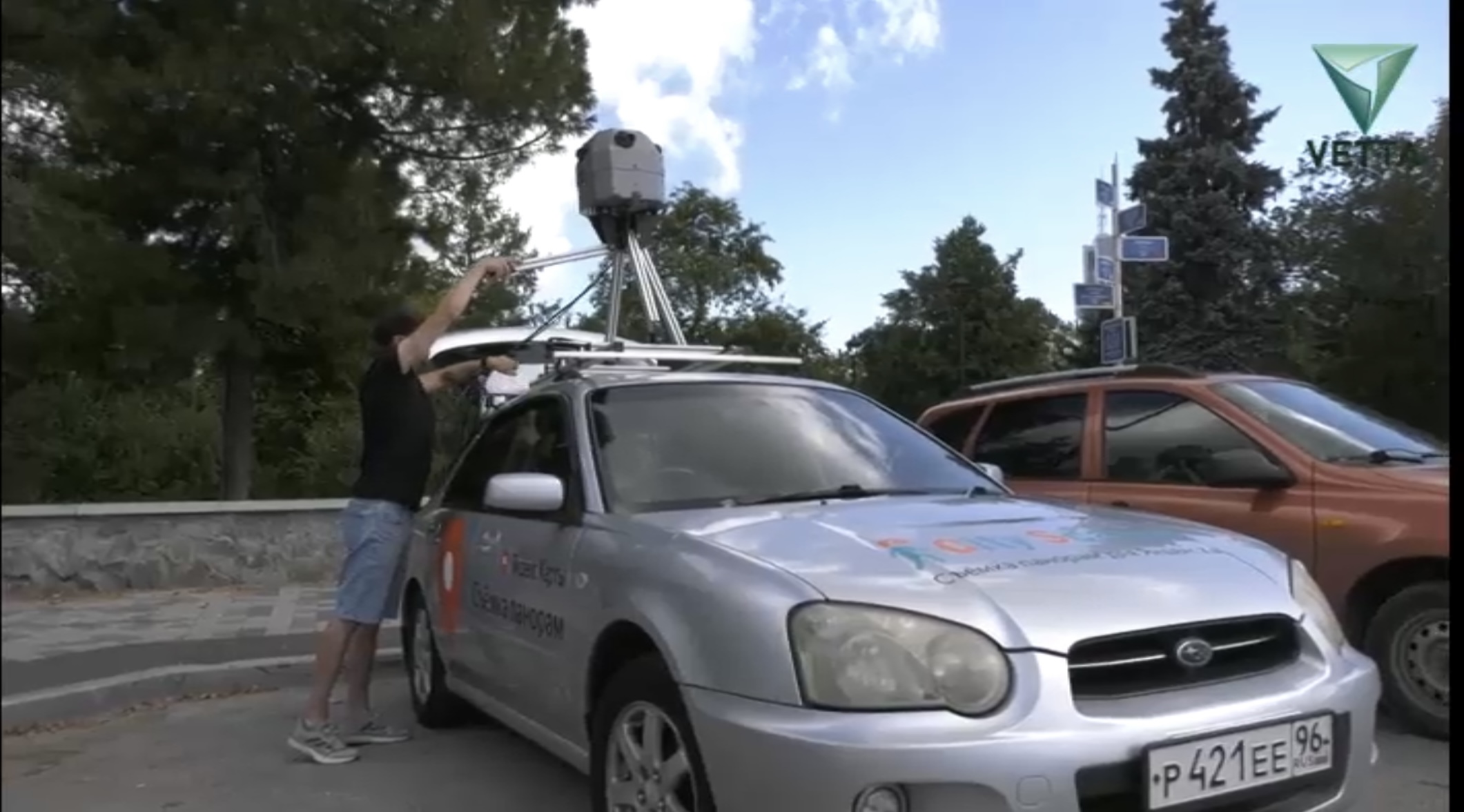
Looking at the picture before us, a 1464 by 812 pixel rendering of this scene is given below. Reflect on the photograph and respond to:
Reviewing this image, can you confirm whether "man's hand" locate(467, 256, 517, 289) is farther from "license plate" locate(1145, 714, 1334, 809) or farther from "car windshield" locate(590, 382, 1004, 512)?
"license plate" locate(1145, 714, 1334, 809)

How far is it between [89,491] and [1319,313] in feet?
62.7

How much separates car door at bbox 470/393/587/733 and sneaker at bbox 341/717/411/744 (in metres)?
1.07

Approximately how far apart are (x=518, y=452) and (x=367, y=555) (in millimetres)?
756

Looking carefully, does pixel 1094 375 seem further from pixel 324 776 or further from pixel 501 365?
pixel 324 776

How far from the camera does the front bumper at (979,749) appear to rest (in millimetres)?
2801

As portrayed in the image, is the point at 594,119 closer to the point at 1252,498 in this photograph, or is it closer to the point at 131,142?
the point at 131,142

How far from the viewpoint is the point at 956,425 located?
289 inches

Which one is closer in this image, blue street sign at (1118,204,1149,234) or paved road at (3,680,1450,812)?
paved road at (3,680,1450,812)

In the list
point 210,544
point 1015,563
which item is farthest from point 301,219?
point 1015,563

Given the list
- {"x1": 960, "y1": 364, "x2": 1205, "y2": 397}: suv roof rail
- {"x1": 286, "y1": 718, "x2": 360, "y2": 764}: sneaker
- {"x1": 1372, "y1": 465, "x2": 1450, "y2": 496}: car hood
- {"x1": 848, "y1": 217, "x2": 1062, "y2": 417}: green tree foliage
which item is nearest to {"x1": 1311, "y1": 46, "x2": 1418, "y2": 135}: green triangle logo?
{"x1": 960, "y1": 364, "x2": 1205, "y2": 397}: suv roof rail

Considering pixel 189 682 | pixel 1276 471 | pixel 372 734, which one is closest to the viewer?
pixel 372 734

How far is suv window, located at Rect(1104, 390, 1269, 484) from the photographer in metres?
6.00

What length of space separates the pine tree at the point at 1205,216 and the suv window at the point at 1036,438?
24255mm

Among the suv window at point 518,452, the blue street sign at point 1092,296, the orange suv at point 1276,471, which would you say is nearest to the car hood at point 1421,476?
the orange suv at point 1276,471
